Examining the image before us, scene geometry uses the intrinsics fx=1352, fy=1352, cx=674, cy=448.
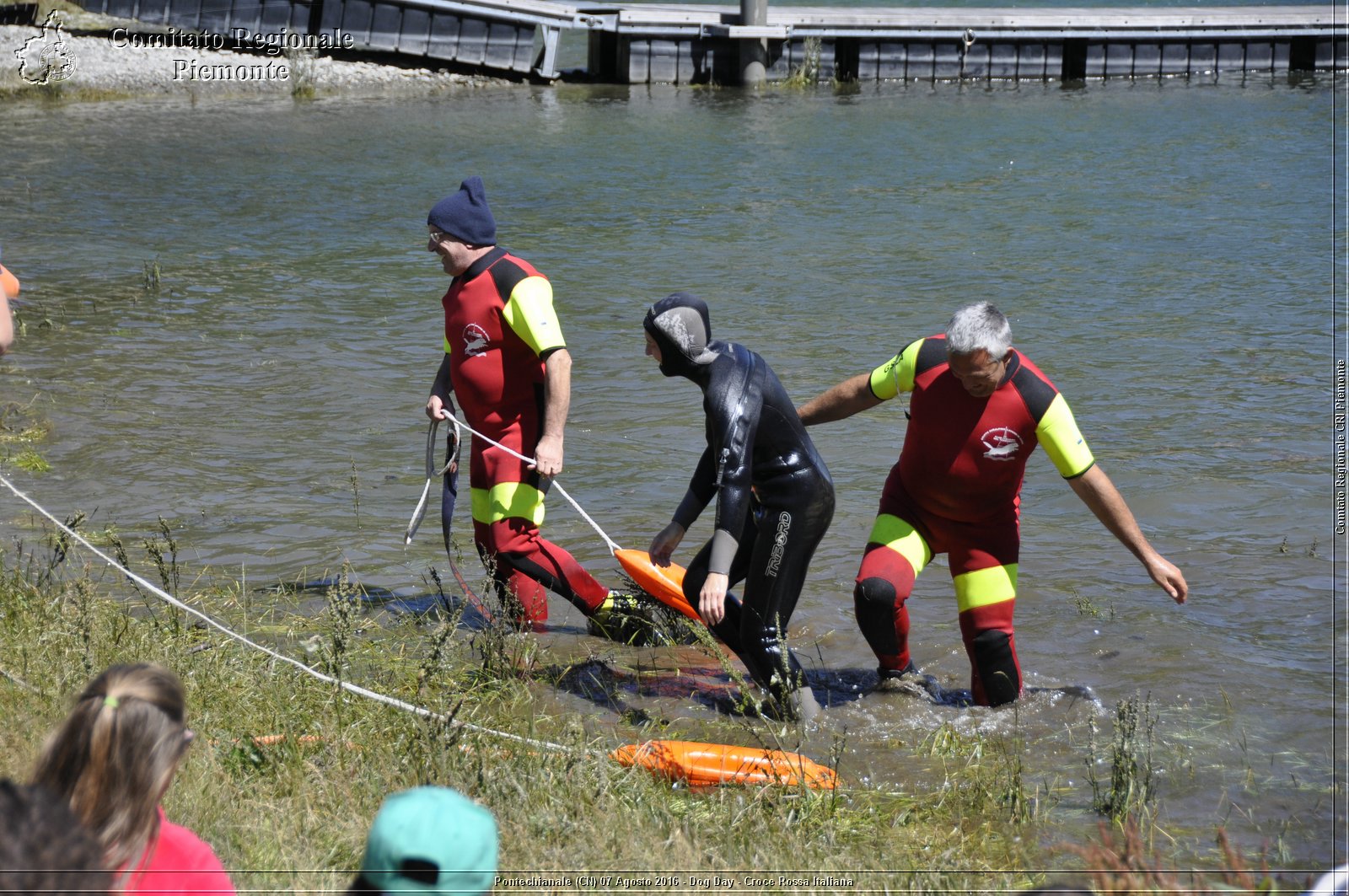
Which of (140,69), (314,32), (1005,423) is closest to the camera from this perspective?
(1005,423)

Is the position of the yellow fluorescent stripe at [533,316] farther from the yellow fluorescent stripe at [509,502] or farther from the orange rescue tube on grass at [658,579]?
the orange rescue tube on grass at [658,579]

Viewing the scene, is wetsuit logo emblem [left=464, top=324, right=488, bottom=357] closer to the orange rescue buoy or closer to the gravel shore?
the orange rescue buoy

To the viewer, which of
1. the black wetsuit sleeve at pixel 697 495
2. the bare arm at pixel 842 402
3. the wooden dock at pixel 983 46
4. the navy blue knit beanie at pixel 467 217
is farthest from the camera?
the wooden dock at pixel 983 46

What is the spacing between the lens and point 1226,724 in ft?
18.7

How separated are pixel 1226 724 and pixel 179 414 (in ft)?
24.3

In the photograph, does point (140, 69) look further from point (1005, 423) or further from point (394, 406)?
point (1005, 423)

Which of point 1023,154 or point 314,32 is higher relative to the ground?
point 314,32

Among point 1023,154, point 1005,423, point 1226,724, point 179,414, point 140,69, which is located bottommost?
point 1226,724

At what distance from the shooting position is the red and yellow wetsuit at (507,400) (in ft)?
19.6

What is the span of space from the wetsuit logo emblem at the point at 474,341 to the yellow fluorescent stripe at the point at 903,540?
1.91m

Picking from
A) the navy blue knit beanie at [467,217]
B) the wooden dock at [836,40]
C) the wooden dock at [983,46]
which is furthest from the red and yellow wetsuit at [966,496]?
the wooden dock at [983,46]

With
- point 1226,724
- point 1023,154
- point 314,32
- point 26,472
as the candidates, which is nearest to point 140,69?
point 314,32

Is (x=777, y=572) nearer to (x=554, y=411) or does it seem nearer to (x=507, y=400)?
(x=554, y=411)

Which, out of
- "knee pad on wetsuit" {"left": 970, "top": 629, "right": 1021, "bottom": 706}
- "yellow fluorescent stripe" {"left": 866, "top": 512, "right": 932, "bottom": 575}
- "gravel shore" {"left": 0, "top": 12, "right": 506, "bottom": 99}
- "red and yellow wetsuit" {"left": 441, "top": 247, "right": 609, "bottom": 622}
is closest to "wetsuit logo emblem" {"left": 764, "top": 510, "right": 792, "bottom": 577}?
"yellow fluorescent stripe" {"left": 866, "top": 512, "right": 932, "bottom": 575}
